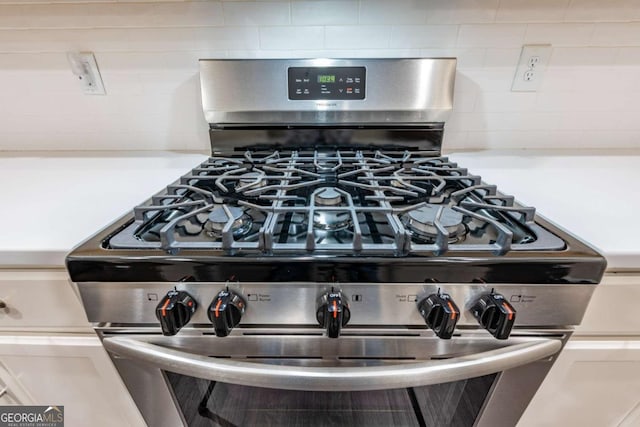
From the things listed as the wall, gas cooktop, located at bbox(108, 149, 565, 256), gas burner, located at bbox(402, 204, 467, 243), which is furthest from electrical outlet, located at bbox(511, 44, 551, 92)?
gas burner, located at bbox(402, 204, 467, 243)

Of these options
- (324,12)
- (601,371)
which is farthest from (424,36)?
(601,371)

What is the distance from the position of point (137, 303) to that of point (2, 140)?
1082mm

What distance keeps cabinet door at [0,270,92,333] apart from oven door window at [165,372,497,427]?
0.68 feet

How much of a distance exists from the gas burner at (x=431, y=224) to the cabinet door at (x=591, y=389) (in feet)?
1.03

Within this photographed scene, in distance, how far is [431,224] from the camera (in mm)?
521

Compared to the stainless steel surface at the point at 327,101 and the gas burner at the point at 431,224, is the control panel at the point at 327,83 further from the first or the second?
the gas burner at the point at 431,224

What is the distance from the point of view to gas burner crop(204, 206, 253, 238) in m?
0.54

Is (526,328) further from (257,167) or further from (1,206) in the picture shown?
(1,206)

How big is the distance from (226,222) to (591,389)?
79 centimetres

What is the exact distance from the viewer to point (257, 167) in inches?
32.8

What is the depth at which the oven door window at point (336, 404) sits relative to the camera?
1.97 ft

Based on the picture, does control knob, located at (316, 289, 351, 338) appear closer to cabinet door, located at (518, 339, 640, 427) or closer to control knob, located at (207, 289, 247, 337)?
control knob, located at (207, 289, 247, 337)

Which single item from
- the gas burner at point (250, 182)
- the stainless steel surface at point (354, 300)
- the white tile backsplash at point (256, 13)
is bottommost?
the stainless steel surface at point (354, 300)

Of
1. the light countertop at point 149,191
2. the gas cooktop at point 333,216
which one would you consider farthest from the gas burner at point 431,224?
the light countertop at point 149,191
